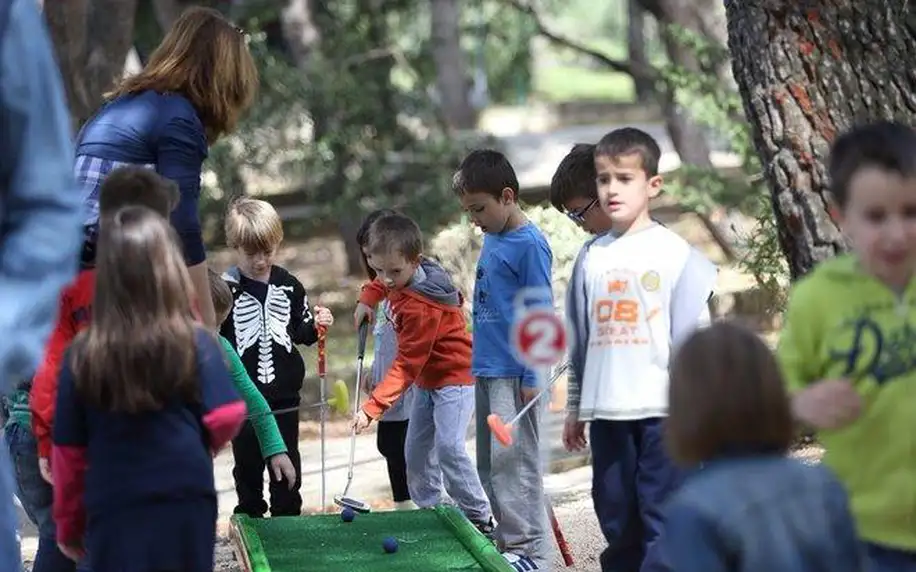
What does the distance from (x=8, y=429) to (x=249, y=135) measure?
10.3 m

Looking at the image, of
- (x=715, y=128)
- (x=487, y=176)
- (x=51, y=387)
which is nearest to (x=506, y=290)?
(x=487, y=176)

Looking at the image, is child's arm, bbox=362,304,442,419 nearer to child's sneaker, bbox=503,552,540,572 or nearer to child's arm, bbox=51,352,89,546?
child's sneaker, bbox=503,552,540,572

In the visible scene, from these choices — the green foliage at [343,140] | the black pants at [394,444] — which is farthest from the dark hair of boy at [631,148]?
the green foliage at [343,140]

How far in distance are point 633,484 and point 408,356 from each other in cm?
Result: 191

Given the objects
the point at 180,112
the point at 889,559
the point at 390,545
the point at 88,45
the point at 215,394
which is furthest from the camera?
the point at 88,45

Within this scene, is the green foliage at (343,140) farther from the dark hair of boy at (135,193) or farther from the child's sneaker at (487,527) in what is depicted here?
the dark hair of boy at (135,193)

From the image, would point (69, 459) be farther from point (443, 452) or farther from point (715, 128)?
point (715, 128)

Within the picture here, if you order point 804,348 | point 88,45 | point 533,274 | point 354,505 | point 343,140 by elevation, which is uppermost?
point 88,45

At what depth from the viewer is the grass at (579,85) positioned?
143 ft

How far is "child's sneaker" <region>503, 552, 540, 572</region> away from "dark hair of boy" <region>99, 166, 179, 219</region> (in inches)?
94.2

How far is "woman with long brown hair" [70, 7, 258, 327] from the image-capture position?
525cm

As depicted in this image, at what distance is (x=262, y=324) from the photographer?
7234 millimetres

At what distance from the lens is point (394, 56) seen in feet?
56.0

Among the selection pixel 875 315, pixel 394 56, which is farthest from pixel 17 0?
pixel 394 56
